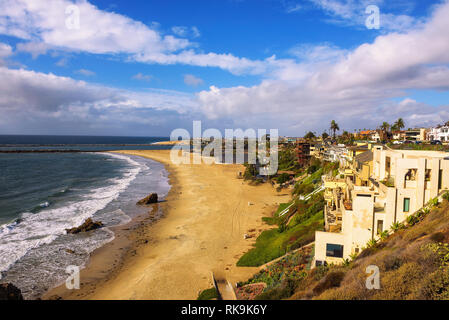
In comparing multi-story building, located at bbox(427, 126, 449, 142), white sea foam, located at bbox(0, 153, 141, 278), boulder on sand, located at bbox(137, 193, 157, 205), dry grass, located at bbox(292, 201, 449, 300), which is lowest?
white sea foam, located at bbox(0, 153, 141, 278)

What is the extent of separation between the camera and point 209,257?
20.6 meters

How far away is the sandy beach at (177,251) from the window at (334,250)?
18.3 ft

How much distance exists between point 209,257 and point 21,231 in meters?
18.3

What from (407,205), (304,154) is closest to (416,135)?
(304,154)

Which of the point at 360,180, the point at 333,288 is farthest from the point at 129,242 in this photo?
the point at 360,180

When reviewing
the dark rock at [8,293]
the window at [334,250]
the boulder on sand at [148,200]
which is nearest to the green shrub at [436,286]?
the window at [334,250]

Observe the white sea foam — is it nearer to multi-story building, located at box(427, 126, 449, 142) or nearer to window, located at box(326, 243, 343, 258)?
window, located at box(326, 243, 343, 258)

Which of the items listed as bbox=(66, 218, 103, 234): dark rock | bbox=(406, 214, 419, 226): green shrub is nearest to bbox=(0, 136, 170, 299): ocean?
bbox=(66, 218, 103, 234): dark rock

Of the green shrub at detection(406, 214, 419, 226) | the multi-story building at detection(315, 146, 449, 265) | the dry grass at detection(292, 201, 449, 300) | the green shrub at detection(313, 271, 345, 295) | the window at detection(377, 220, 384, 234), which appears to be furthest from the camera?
the window at detection(377, 220, 384, 234)

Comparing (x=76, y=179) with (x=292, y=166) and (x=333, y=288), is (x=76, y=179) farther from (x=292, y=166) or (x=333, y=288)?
(x=333, y=288)

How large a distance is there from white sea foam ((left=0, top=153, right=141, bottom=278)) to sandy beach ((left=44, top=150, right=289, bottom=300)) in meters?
5.38

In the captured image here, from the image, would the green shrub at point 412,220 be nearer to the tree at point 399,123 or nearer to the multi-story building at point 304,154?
the multi-story building at point 304,154

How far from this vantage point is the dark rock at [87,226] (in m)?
24.9

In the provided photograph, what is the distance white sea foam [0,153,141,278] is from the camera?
21016 millimetres
